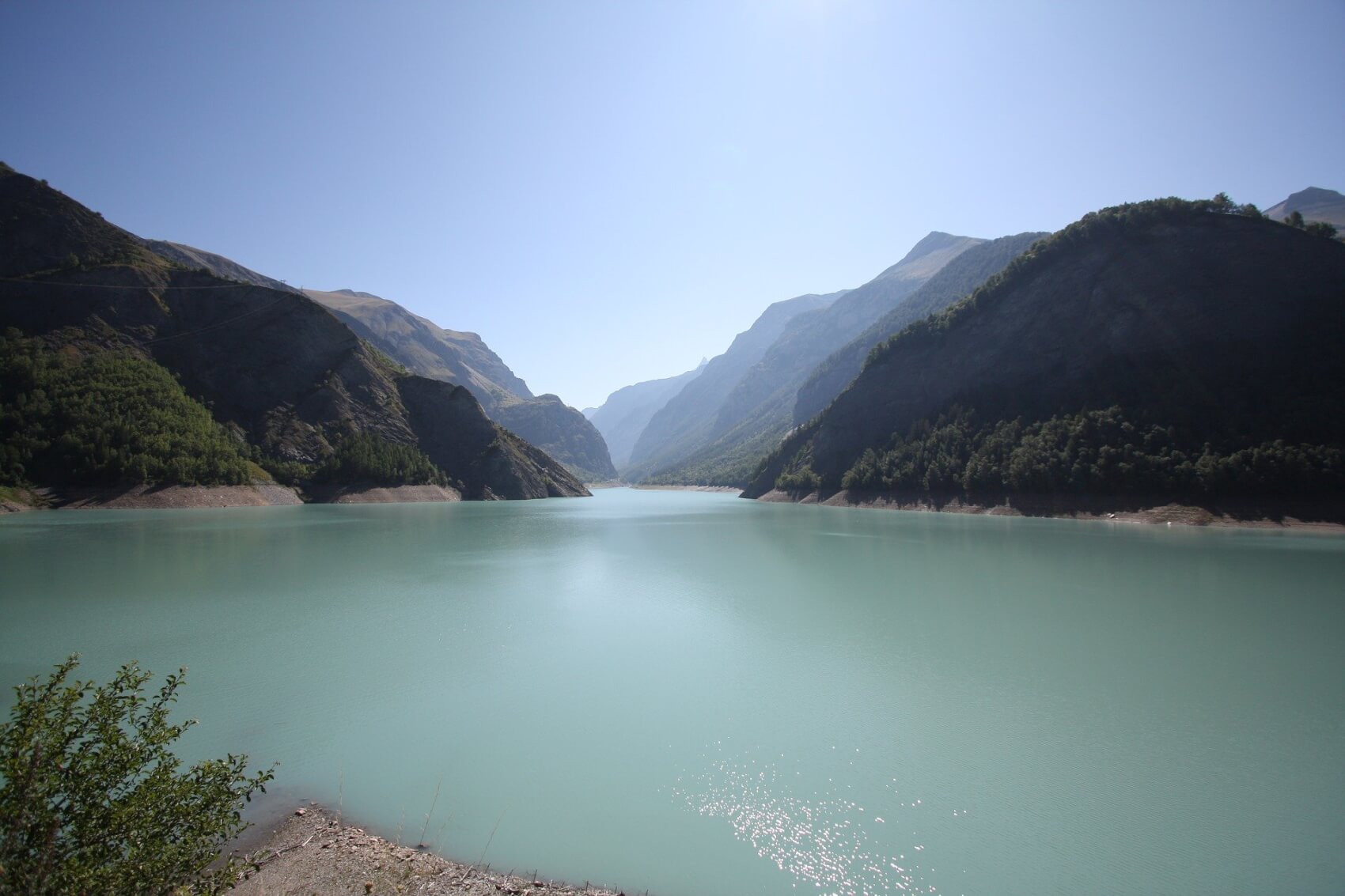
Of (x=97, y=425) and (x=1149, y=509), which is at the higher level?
(x=97, y=425)

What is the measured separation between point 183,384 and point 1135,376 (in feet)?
341

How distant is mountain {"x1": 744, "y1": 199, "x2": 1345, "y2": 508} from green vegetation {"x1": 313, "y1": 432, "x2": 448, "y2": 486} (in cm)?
5706

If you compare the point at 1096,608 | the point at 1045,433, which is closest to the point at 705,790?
the point at 1096,608

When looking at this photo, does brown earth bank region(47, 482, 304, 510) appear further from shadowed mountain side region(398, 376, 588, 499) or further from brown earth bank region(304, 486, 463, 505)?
shadowed mountain side region(398, 376, 588, 499)

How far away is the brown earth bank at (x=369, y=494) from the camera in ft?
243

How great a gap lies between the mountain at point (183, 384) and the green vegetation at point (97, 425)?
140 millimetres

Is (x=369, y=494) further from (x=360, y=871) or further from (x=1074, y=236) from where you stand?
(x=1074, y=236)

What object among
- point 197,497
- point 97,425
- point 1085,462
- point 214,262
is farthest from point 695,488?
point 214,262

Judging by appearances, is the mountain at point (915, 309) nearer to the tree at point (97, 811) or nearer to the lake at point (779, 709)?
the lake at point (779, 709)

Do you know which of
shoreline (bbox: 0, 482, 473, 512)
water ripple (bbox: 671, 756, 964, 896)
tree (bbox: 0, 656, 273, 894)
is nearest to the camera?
tree (bbox: 0, 656, 273, 894)

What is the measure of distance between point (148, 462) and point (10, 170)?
54.0 m

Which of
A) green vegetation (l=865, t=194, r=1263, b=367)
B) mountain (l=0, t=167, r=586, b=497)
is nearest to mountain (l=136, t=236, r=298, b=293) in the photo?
mountain (l=0, t=167, r=586, b=497)

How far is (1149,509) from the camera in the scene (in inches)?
1917

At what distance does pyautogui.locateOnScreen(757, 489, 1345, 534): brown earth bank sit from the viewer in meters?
42.5
